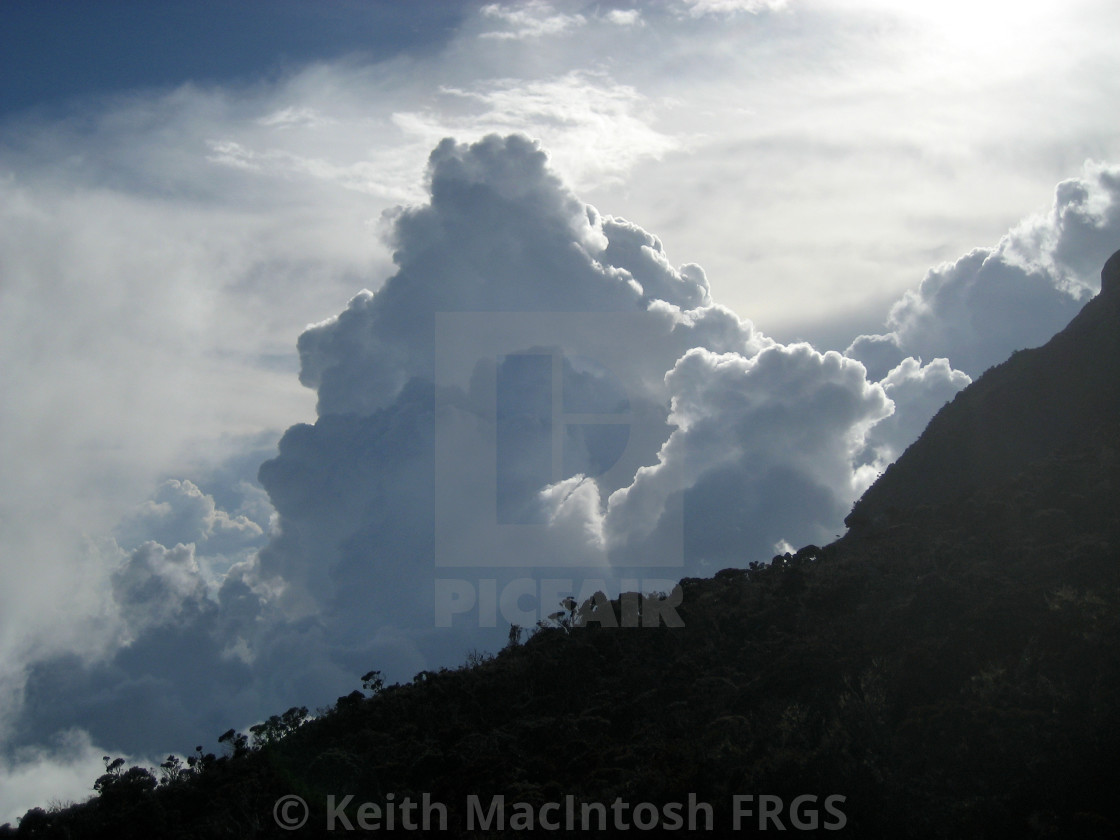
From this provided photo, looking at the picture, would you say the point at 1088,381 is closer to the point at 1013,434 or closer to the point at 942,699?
the point at 1013,434

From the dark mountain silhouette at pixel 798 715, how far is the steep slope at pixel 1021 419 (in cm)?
34

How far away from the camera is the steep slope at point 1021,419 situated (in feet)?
92.1

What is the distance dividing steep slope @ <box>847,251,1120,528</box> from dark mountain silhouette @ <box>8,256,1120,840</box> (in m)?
0.34

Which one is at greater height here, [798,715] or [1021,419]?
[1021,419]

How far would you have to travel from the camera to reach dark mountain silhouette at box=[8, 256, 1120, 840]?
12523 mm

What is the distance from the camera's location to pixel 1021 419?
2977cm

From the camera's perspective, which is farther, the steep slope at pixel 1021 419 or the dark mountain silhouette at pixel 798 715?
the steep slope at pixel 1021 419

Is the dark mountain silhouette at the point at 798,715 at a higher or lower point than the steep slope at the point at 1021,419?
lower

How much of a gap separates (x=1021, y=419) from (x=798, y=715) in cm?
2031

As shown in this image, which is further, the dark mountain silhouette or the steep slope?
the steep slope

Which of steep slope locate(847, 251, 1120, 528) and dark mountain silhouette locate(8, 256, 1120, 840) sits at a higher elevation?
steep slope locate(847, 251, 1120, 528)

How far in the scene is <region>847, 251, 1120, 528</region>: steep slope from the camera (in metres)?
28.1

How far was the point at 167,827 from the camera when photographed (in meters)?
16.9

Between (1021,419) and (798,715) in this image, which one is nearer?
(798,715)
